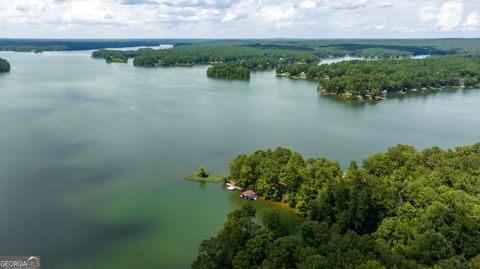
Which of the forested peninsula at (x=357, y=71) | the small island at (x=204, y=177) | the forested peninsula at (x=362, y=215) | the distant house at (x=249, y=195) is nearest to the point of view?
the forested peninsula at (x=362, y=215)

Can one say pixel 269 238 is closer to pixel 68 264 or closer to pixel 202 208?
pixel 202 208

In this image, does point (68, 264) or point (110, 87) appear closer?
point (68, 264)

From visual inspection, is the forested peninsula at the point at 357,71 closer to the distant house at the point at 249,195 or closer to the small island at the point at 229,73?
the small island at the point at 229,73

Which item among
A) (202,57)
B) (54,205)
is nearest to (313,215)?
(54,205)

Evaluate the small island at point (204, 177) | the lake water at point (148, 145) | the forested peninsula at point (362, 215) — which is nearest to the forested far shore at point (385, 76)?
the lake water at point (148, 145)

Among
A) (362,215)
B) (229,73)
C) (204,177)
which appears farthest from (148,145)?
(229,73)
